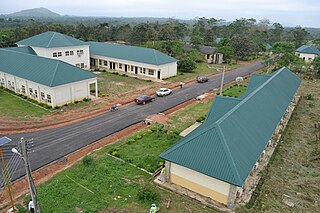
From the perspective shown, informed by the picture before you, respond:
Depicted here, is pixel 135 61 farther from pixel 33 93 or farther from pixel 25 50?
pixel 33 93

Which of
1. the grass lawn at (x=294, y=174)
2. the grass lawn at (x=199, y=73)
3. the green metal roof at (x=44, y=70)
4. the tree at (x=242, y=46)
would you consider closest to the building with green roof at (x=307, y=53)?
the tree at (x=242, y=46)

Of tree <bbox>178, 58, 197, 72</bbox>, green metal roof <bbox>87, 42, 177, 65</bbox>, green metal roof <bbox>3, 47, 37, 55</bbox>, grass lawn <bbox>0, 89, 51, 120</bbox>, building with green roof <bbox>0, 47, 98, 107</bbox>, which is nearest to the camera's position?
grass lawn <bbox>0, 89, 51, 120</bbox>

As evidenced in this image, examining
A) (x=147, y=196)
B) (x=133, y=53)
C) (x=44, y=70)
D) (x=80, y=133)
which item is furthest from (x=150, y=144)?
(x=133, y=53)

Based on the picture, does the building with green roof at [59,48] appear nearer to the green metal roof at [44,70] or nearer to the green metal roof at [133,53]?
the green metal roof at [133,53]

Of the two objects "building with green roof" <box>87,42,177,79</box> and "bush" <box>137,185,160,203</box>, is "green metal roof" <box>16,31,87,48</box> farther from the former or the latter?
"bush" <box>137,185,160,203</box>

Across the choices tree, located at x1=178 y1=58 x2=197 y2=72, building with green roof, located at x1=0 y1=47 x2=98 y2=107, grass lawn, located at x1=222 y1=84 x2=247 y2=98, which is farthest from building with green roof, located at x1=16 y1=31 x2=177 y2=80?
grass lawn, located at x1=222 y1=84 x2=247 y2=98

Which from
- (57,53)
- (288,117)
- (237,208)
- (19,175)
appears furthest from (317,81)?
(19,175)
